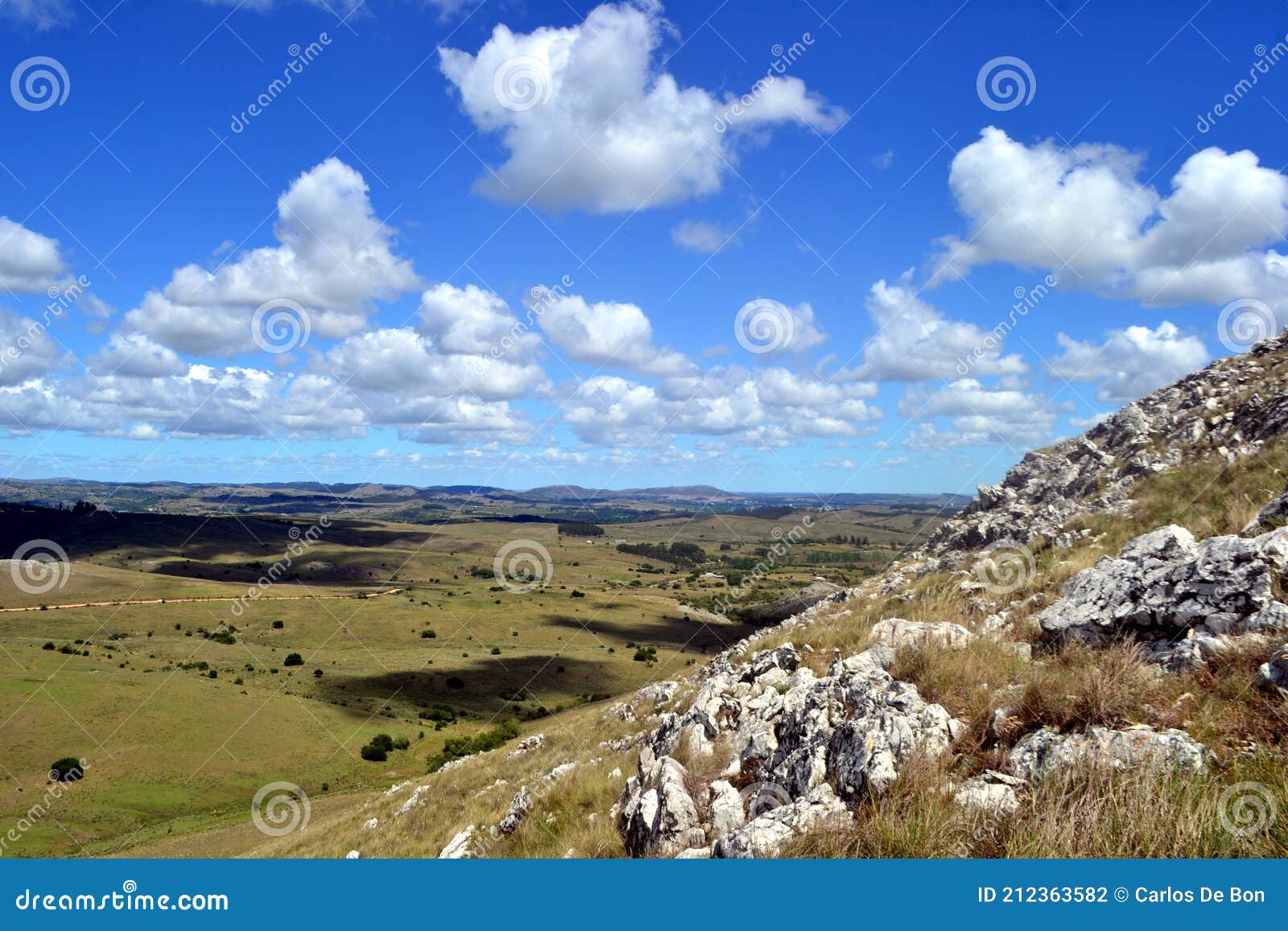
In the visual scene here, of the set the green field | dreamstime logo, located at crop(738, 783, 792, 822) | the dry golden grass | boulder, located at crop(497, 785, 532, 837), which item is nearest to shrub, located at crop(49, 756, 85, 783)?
the green field

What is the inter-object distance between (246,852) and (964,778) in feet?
110

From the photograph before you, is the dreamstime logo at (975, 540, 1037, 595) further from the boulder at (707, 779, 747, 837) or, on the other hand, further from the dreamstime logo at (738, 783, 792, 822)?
the boulder at (707, 779, 747, 837)

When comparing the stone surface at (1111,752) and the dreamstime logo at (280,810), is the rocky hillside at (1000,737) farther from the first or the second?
the dreamstime logo at (280,810)

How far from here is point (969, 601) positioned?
1446 cm

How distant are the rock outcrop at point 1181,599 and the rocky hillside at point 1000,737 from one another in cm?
3

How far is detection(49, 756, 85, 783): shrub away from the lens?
2015 inches

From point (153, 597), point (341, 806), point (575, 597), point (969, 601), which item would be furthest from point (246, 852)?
point (575, 597)

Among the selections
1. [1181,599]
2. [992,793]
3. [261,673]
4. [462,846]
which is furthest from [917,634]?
[261,673]

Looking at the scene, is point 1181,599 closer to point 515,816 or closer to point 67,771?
point 515,816

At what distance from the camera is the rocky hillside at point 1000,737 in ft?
17.1

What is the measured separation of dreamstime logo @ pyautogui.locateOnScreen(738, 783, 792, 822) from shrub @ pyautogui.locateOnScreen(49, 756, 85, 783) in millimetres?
66761
